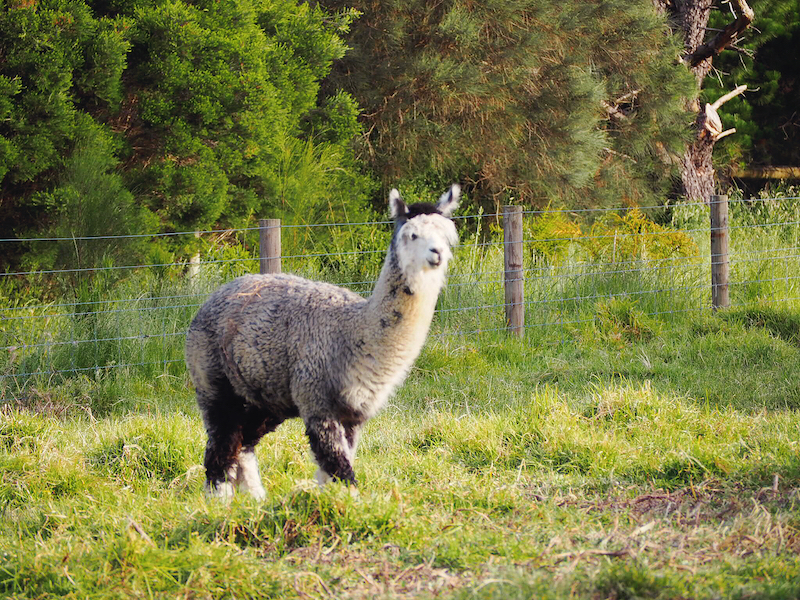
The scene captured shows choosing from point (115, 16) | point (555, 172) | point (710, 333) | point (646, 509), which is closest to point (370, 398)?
point (646, 509)

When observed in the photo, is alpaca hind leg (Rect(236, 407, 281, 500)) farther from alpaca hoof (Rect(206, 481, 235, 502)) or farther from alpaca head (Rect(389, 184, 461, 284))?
alpaca head (Rect(389, 184, 461, 284))

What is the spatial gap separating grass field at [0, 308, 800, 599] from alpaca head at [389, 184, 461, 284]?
3.65 ft

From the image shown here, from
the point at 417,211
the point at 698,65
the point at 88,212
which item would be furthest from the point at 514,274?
the point at 698,65

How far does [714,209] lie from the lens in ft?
33.8

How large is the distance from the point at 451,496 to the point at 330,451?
2.30 ft

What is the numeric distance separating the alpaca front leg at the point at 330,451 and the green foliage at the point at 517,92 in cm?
830

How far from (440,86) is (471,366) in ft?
17.9

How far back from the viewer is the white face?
4453 mm

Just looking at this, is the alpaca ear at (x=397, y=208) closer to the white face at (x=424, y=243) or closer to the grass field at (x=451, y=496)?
the white face at (x=424, y=243)

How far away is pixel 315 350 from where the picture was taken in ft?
15.8

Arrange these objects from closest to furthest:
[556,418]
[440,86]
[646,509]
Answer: [646,509]
[556,418]
[440,86]

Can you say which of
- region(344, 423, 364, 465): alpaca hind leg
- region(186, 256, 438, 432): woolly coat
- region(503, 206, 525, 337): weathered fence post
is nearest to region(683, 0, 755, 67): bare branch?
region(503, 206, 525, 337): weathered fence post

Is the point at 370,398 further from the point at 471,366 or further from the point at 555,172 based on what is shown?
the point at 555,172

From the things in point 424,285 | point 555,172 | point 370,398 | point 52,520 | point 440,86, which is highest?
point 440,86
